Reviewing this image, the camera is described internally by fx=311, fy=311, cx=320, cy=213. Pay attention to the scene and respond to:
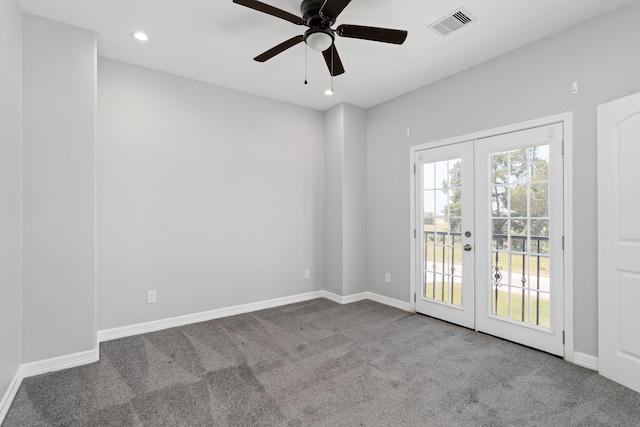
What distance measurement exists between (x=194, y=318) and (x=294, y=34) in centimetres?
321

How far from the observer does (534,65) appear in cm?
289

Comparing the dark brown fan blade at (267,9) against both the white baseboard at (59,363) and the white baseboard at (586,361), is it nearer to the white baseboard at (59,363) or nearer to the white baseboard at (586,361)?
the white baseboard at (59,363)

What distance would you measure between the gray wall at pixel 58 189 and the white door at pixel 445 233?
3506 millimetres

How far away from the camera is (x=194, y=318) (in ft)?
11.9

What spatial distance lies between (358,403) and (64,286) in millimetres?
2539

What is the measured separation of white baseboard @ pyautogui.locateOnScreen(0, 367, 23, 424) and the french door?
382 centimetres

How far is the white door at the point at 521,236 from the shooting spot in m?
2.77

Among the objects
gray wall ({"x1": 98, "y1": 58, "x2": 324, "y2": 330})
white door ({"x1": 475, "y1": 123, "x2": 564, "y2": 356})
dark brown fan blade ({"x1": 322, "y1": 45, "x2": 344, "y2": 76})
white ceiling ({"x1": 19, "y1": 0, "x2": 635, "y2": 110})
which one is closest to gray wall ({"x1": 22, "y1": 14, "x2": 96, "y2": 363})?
white ceiling ({"x1": 19, "y1": 0, "x2": 635, "y2": 110})

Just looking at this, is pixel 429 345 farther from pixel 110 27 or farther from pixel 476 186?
pixel 110 27

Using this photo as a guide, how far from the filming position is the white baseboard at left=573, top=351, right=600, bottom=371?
8.21 feet

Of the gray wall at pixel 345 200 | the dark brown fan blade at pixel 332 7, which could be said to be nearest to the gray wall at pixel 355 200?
the gray wall at pixel 345 200

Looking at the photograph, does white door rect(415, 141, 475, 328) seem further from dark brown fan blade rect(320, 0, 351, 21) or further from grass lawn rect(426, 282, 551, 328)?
dark brown fan blade rect(320, 0, 351, 21)

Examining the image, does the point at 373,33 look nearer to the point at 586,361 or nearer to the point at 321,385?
the point at 321,385

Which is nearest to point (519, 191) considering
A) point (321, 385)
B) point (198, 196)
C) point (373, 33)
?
point (373, 33)
